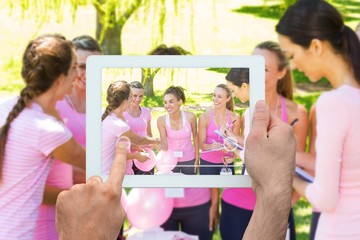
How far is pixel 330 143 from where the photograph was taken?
65.6 inches

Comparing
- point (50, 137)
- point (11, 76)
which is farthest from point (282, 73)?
point (11, 76)

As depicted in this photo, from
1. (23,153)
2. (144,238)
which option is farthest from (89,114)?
(144,238)


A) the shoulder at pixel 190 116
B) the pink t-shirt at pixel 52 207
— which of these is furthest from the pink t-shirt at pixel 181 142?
the pink t-shirt at pixel 52 207

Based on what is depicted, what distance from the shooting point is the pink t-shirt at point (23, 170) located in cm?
178

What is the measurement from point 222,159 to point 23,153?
0.91 meters

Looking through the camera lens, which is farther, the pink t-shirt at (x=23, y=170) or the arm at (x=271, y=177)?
the pink t-shirt at (x=23, y=170)

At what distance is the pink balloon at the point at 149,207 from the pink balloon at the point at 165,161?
130 centimetres

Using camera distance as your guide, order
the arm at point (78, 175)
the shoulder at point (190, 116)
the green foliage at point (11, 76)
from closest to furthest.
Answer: the shoulder at point (190, 116) < the arm at point (78, 175) < the green foliage at point (11, 76)

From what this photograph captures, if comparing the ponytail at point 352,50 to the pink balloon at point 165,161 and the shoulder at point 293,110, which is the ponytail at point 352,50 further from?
the pink balloon at point 165,161

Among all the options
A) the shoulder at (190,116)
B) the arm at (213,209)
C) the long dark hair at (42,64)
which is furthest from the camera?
the arm at (213,209)

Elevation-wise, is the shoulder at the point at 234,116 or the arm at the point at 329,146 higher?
the shoulder at the point at 234,116

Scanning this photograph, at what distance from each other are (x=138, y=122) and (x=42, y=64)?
0.94m

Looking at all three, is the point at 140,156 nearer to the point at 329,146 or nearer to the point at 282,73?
the point at 329,146

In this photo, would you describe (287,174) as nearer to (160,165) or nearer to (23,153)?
(160,165)
